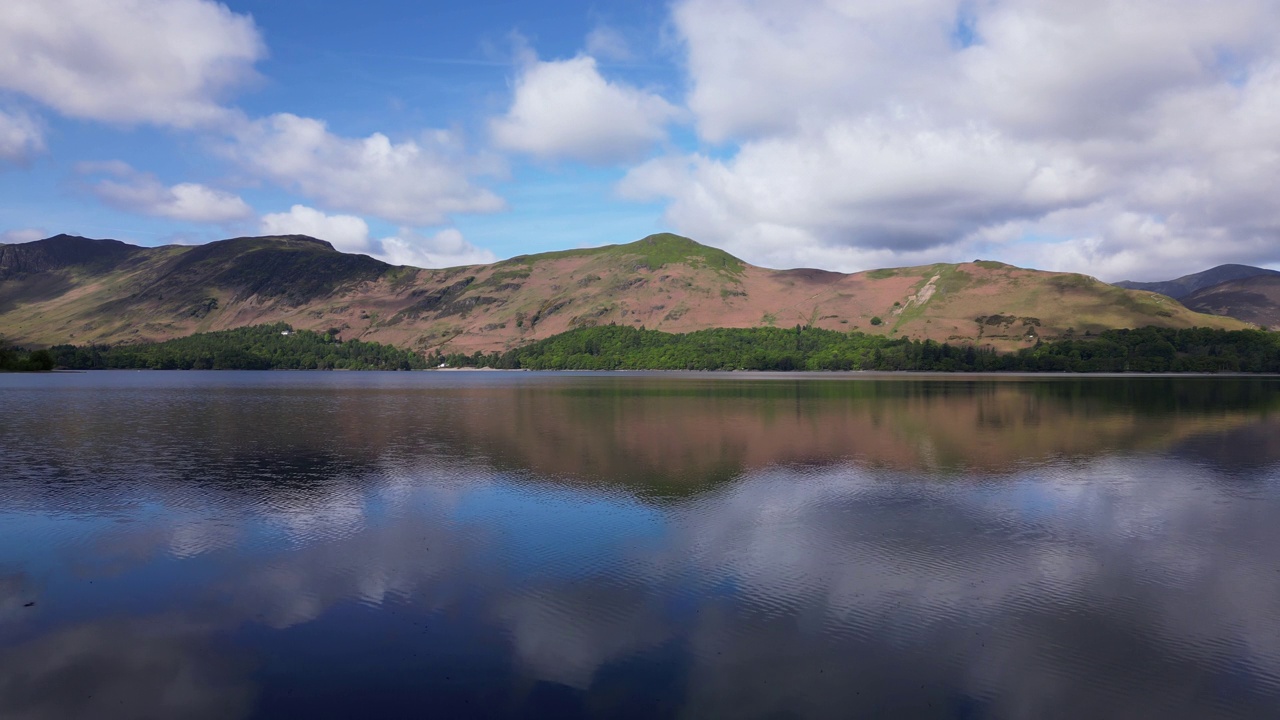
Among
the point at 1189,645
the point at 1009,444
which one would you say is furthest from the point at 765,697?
the point at 1009,444

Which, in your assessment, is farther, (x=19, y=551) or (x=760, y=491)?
(x=760, y=491)

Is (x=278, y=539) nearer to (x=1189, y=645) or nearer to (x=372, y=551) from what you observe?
(x=372, y=551)

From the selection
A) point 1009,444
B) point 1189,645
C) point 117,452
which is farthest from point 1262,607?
point 117,452

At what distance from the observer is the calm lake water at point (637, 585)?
44.8 feet

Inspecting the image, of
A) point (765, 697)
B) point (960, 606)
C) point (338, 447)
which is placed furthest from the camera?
point (338, 447)

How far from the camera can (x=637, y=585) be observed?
19.4 m

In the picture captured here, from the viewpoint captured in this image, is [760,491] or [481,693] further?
[760,491]

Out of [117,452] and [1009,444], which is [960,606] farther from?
[117,452]

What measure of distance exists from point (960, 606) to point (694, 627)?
709 cm

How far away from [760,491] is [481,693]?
2103 centimetres

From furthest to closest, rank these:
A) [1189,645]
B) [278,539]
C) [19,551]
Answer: [278,539], [19,551], [1189,645]

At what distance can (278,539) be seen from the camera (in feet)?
78.5

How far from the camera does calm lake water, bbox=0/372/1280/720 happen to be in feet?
44.8

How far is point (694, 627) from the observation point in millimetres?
16516
